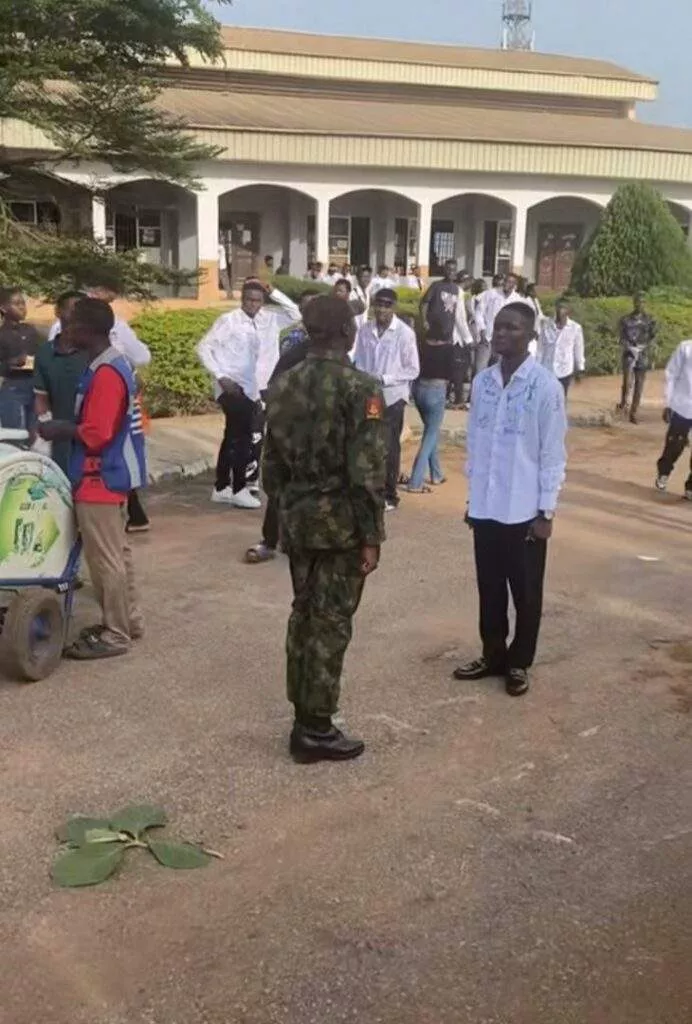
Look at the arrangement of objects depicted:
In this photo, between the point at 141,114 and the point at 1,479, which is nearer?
the point at 1,479

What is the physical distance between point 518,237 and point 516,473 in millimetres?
28267

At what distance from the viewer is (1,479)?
Answer: 4.63 meters

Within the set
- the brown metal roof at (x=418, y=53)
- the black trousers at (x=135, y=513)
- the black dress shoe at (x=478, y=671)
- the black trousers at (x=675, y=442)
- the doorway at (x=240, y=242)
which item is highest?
the brown metal roof at (x=418, y=53)

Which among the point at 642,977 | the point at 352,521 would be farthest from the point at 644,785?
the point at 352,521

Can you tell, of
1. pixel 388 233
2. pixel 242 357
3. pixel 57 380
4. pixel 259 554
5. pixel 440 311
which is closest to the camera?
pixel 57 380

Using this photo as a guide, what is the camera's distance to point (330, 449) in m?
3.96

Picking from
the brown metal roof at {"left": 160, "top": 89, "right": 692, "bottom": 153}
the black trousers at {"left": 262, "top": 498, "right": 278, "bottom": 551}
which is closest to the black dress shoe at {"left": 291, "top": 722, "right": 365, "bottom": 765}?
the black trousers at {"left": 262, "top": 498, "right": 278, "bottom": 551}

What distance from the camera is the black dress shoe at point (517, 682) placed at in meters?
4.98

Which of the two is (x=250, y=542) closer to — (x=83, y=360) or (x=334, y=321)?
(x=83, y=360)

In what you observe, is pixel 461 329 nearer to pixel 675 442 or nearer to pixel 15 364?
pixel 675 442

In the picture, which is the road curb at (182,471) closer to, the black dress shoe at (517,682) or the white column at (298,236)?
the black dress shoe at (517,682)

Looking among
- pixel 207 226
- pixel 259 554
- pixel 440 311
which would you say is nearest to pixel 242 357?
pixel 259 554

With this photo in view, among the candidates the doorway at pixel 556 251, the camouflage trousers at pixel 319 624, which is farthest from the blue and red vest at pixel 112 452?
the doorway at pixel 556 251

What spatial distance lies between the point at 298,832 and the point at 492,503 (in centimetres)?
176
